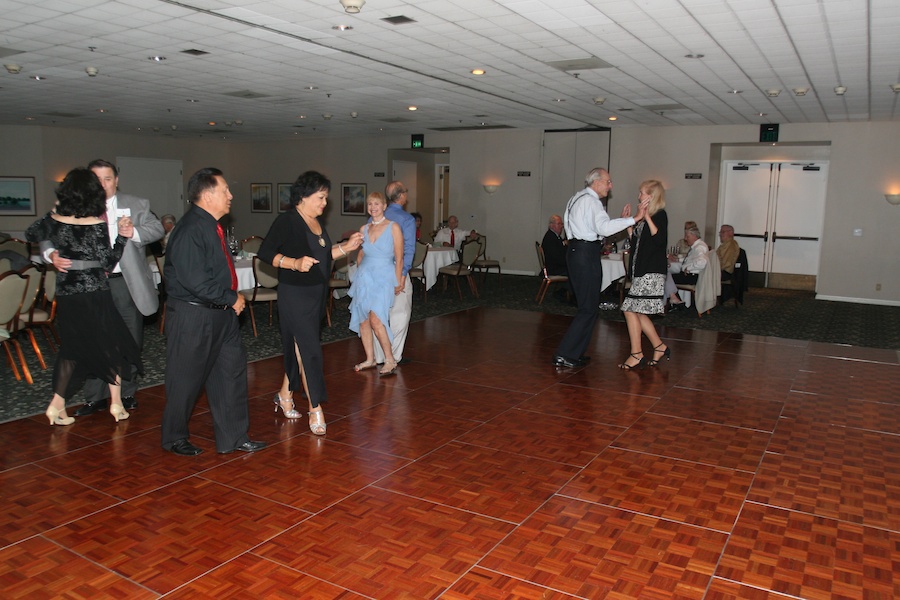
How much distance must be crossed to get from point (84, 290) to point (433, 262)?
22.6 ft

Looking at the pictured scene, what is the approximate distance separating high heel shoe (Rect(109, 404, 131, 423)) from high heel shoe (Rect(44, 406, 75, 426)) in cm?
24

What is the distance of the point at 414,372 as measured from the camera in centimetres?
623

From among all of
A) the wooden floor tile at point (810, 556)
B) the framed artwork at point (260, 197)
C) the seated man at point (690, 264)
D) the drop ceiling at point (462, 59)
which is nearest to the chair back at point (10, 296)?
the drop ceiling at point (462, 59)

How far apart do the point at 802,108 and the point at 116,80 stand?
33.1 feet

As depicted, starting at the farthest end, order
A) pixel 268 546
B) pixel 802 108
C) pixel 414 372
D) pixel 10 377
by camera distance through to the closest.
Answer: pixel 802 108 → pixel 414 372 → pixel 10 377 → pixel 268 546

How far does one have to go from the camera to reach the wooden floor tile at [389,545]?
277 centimetres

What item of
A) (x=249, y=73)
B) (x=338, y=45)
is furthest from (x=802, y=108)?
(x=249, y=73)

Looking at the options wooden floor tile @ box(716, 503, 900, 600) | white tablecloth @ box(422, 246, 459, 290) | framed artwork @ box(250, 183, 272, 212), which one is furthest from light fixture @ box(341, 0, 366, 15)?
framed artwork @ box(250, 183, 272, 212)

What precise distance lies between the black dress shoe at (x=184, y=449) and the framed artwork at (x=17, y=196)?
13984 mm

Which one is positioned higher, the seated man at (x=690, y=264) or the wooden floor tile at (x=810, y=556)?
the seated man at (x=690, y=264)

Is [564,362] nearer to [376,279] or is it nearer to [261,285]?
[376,279]

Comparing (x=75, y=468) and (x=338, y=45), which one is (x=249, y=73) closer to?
(x=338, y=45)

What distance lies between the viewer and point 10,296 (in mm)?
5445

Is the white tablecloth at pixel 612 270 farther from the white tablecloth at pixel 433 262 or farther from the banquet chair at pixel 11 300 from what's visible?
the banquet chair at pixel 11 300
